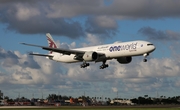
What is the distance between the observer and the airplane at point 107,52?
9288cm

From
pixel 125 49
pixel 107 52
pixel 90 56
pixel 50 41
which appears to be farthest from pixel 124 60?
pixel 50 41

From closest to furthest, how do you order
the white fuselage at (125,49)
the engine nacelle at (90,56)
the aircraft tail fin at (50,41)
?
the white fuselage at (125,49), the engine nacelle at (90,56), the aircraft tail fin at (50,41)

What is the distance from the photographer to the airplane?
92875 mm

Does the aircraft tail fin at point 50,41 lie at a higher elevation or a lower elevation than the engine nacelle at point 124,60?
higher

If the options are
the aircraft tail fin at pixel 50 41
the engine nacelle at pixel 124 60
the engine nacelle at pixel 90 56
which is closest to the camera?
the engine nacelle at pixel 90 56

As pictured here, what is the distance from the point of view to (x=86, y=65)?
10256 cm

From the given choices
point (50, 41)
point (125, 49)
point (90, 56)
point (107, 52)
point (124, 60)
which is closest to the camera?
point (125, 49)

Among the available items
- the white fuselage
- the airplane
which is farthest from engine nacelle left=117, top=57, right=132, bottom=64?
the white fuselage

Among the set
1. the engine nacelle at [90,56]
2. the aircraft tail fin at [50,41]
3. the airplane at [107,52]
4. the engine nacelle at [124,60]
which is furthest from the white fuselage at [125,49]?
the aircraft tail fin at [50,41]

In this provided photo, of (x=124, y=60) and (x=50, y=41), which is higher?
(x=50, y=41)

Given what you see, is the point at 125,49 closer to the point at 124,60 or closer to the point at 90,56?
the point at 90,56

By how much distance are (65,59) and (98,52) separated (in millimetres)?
13478

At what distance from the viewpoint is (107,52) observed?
9812cm

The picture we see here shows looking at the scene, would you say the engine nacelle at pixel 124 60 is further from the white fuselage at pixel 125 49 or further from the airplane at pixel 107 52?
the white fuselage at pixel 125 49
